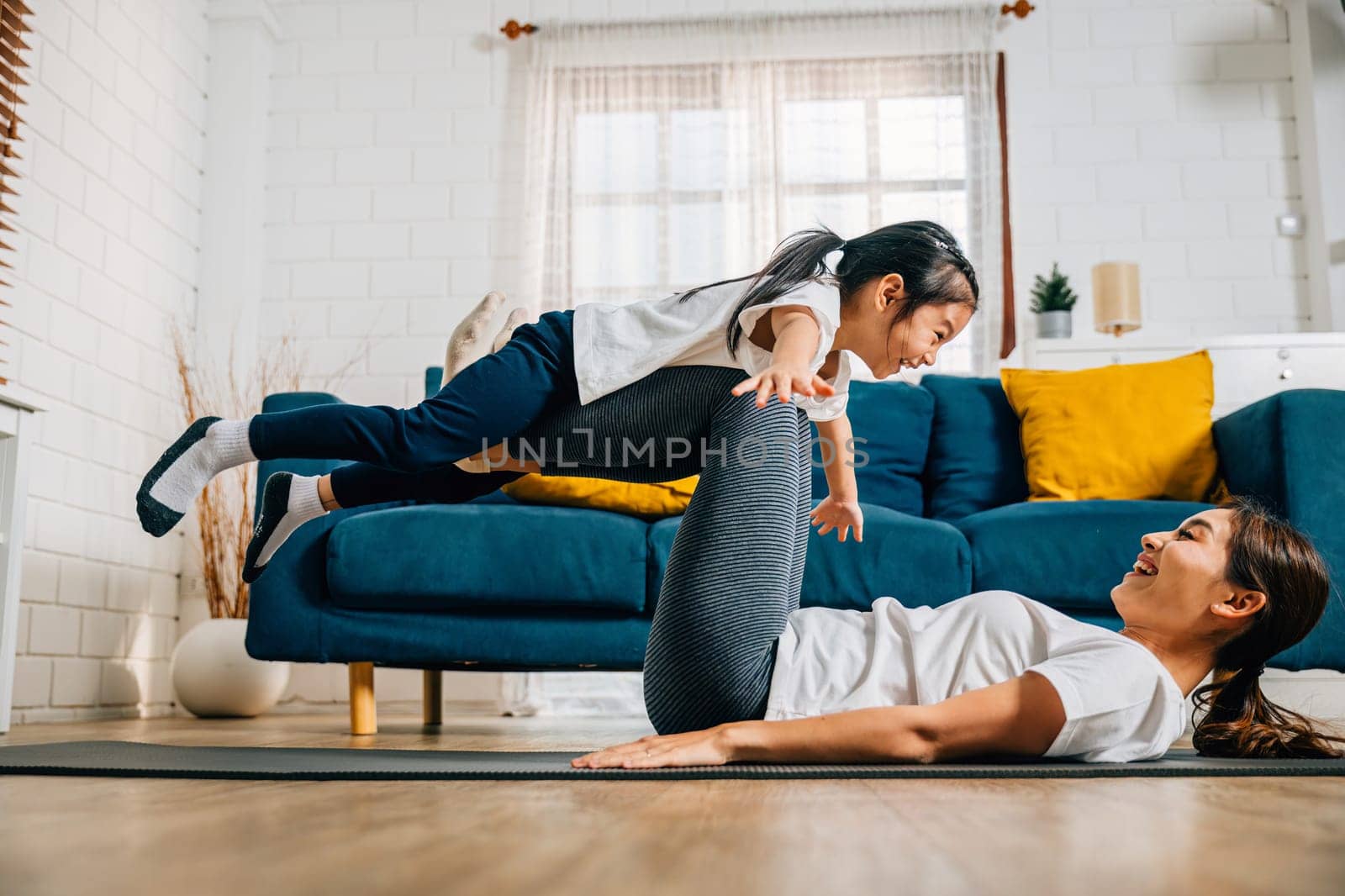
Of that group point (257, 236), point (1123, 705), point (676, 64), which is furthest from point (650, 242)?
point (1123, 705)

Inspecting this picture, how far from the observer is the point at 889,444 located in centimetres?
318

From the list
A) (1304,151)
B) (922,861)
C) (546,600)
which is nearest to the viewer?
(922,861)

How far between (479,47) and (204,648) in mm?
2708

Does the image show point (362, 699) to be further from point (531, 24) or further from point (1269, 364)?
point (531, 24)

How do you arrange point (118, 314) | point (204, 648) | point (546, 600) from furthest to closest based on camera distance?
point (118, 314) < point (204, 648) < point (546, 600)

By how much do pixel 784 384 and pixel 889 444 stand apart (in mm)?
1833

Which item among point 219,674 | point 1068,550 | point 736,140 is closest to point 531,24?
point 736,140

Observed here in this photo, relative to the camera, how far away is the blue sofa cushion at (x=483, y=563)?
2455 millimetres

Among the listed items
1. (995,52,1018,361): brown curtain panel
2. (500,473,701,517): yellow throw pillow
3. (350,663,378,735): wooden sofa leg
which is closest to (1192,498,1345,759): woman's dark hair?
(500,473,701,517): yellow throw pillow

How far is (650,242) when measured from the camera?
15.0ft

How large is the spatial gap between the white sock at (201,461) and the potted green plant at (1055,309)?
3110 millimetres

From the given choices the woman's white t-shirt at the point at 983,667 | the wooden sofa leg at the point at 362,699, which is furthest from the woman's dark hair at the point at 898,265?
the wooden sofa leg at the point at 362,699

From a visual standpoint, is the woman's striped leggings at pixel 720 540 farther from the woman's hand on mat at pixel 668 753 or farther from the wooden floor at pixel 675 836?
the wooden floor at pixel 675 836

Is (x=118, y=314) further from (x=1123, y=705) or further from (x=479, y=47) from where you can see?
(x=1123, y=705)
